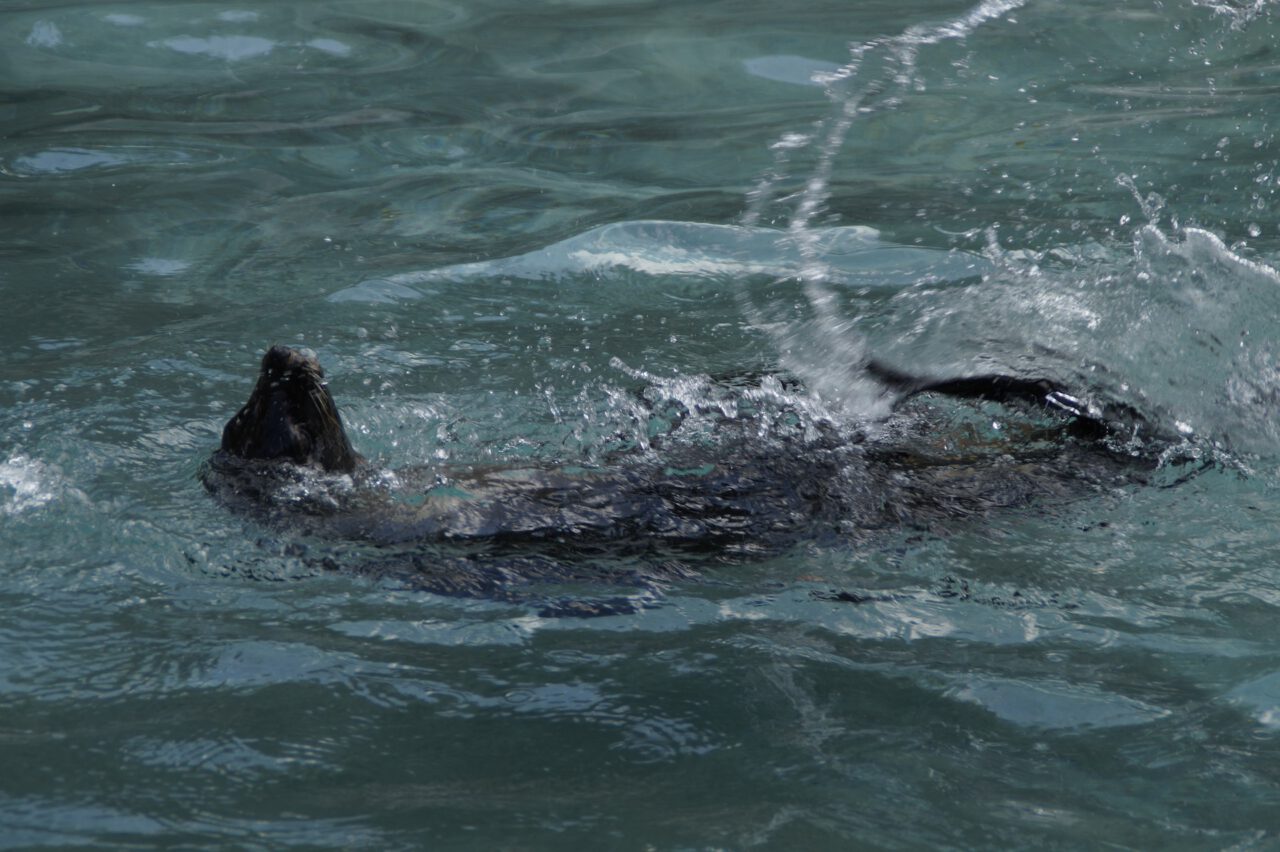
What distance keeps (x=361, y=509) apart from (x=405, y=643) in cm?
43

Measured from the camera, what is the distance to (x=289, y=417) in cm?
359

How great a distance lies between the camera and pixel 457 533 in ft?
11.6

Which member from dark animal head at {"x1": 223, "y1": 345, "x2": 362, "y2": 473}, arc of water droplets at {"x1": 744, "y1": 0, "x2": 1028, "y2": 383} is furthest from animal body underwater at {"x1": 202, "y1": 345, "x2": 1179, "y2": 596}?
arc of water droplets at {"x1": 744, "y1": 0, "x2": 1028, "y2": 383}

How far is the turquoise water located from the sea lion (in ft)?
0.27

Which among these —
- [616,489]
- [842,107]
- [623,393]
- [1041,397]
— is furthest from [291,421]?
[842,107]

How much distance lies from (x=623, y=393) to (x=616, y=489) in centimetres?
113

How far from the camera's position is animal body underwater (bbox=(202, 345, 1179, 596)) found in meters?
3.54

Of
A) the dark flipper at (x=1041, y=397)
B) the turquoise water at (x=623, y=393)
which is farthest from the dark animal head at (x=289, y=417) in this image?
the dark flipper at (x=1041, y=397)

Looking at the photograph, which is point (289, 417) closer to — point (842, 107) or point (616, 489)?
point (616, 489)

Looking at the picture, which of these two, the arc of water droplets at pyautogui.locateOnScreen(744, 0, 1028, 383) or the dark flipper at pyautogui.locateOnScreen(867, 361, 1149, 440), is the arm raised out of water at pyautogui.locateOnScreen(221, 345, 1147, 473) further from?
the arc of water droplets at pyautogui.locateOnScreen(744, 0, 1028, 383)

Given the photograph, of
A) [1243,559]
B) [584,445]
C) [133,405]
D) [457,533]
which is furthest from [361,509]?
[1243,559]

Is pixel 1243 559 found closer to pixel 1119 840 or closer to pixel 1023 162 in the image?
pixel 1119 840

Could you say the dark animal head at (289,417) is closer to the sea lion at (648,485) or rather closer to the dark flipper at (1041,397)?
the sea lion at (648,485)

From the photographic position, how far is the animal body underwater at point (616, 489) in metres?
3.54
